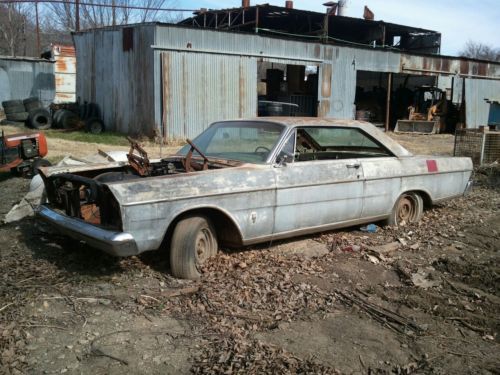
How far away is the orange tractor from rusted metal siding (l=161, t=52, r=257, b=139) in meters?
6.29

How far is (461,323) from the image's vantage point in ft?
12.1

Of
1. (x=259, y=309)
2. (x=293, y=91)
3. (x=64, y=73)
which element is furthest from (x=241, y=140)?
(x=64, y=73)

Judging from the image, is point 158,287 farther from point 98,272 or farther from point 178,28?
point 178,28

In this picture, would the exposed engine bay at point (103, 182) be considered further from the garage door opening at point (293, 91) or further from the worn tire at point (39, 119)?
the garage door opening at point (293, 91)

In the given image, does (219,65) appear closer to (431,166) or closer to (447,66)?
(431,166)

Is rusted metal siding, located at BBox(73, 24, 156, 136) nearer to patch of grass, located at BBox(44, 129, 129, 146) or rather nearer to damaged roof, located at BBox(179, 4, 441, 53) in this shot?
patch of grass, located at BBox(44, 129, 129, 146)

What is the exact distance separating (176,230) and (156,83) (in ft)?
36.5

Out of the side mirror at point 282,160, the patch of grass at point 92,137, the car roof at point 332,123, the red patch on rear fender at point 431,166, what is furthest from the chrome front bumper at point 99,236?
the patch of grass at point 92,137

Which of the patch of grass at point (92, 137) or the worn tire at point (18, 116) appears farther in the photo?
the worn tire at point (18, 116)

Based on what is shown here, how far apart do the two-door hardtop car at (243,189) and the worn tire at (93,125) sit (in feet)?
39.9

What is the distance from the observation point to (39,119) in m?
17.6

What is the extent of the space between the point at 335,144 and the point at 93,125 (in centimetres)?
1241

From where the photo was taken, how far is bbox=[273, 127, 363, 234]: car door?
191 inches

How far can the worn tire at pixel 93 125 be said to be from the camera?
16.9m
